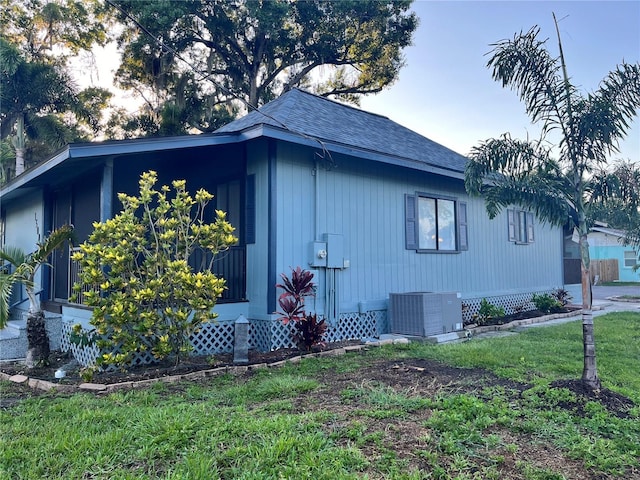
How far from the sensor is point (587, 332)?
4.18 metres

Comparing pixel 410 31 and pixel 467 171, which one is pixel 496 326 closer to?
pixel 467 171

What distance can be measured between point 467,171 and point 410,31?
19149 mm

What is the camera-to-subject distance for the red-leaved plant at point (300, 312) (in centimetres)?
615

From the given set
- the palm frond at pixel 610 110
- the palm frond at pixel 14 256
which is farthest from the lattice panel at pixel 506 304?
the palm frond at pixel 14 256

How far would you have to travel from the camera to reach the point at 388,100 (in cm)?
2303

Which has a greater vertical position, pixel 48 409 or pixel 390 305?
pixel 390 305

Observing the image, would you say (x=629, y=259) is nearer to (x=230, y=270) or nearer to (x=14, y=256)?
(x=230, y=270)

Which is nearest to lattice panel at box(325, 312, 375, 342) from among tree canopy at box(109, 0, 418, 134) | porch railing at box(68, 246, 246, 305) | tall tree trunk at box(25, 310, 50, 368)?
porch railing at box(68, 246, 246, 305)

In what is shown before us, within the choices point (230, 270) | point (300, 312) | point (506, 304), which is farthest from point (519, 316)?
point (230, 270)

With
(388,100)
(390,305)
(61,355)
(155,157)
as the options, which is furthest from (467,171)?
(388,100)

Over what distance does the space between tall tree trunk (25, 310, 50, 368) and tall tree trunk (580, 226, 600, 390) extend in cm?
614

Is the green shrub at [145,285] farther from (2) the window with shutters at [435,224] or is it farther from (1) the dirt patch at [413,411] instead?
(2) the window with shutters at [435,224]

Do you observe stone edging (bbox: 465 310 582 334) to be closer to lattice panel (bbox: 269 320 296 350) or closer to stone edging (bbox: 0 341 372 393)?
lattice panel (bbox: 269 320 296 350)

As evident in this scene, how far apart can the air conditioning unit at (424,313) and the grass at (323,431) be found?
100 inches
